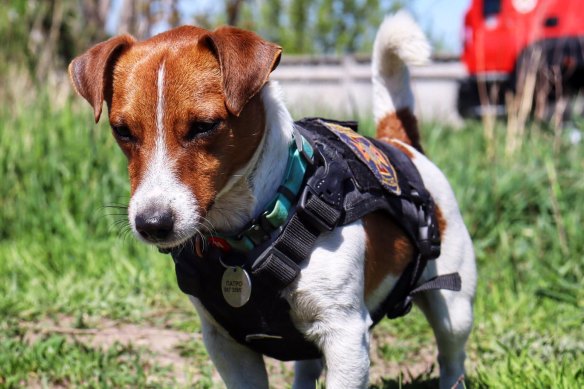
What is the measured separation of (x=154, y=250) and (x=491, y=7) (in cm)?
654

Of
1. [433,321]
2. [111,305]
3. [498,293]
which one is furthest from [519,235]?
[111,305]

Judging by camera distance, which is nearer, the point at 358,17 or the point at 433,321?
the point at 433,321

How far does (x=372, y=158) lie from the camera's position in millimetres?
2924

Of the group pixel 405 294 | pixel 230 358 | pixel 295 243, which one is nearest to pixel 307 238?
pixel 295 243

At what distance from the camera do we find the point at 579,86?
9.01 metres

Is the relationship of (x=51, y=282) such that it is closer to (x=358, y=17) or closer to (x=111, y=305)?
(x=111, y=305)

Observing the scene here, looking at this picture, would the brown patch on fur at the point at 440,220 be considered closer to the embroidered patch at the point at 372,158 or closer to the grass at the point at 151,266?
the embroidered patch at the point at 372,158

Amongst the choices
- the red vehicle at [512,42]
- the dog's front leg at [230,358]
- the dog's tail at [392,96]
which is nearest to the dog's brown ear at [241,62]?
the dog's front leg at [230,358]

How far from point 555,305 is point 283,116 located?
277 centimetres

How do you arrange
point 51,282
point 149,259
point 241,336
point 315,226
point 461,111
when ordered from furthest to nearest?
point 461,111, point 149,259, point 51,282, point 241,336, point 315,226

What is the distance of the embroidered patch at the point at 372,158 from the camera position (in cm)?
289

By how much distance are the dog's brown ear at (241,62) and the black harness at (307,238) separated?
0.34 metres

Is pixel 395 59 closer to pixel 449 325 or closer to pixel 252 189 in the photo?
pixel 449 325

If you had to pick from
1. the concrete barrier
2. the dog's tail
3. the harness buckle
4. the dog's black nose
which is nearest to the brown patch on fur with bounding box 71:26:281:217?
the dog's black nose
